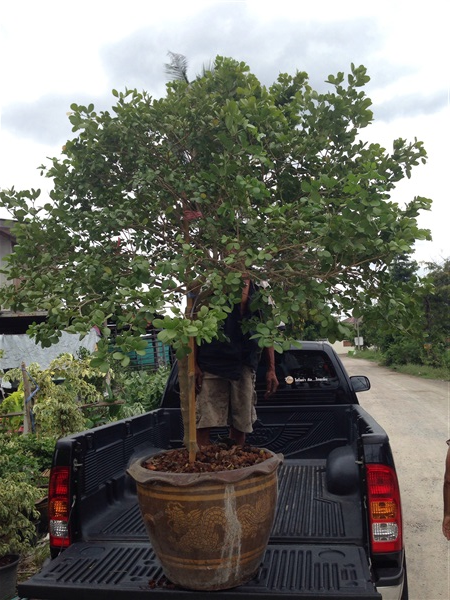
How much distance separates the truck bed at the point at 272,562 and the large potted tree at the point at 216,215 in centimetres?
63

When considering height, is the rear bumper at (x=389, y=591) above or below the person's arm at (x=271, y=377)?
below

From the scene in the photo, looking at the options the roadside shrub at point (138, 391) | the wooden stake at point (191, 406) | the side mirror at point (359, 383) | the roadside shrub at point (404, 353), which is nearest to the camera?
the wooden stake at point (191, 406)

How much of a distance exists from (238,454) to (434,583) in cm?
252

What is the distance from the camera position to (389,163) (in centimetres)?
294

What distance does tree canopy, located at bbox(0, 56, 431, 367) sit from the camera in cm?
242

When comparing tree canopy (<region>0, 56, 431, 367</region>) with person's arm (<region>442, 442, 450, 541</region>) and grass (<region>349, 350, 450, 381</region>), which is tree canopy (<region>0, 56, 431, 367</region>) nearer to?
person's arm (<region>442, 442, 450, 541</region>)

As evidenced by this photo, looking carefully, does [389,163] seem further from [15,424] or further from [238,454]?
[15,424]

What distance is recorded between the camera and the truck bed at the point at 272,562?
240 centimetres

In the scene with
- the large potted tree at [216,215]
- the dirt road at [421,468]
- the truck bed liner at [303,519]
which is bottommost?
the dirt road at [421,468]

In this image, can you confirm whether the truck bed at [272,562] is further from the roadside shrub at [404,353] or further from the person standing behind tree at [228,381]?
the roadside shrub at [404,353]

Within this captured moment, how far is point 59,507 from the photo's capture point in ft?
9.63

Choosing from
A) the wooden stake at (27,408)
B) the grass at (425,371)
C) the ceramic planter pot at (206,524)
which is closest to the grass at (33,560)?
the wooden stake at (27,408)

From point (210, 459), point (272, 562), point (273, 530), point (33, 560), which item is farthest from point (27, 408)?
point (272, 562)

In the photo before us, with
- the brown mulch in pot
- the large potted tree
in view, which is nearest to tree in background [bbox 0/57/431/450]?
the large potted tree
